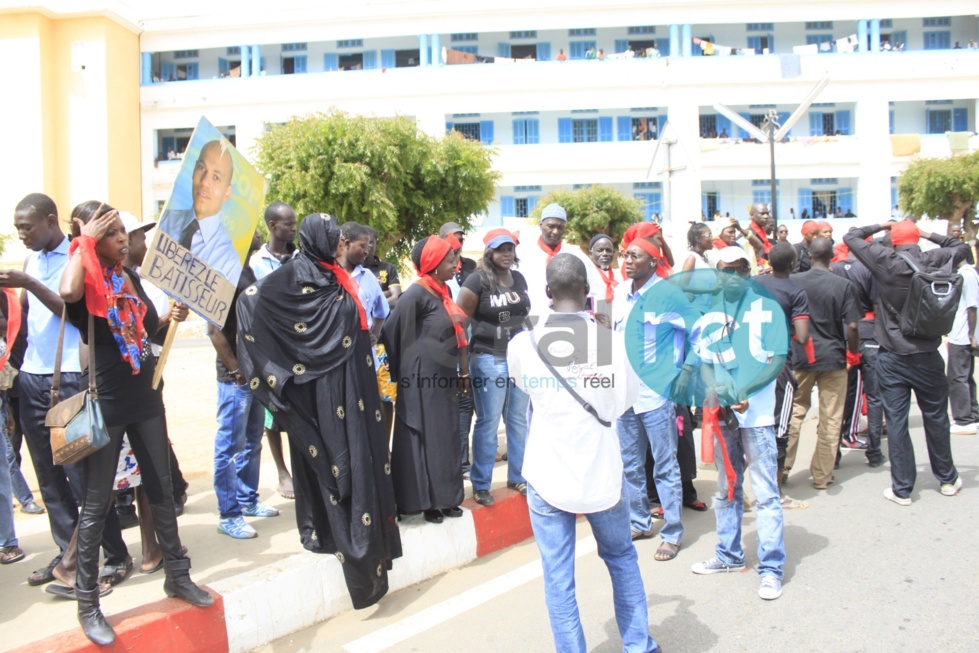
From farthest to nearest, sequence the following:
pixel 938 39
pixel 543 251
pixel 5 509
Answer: pixel 938 39
pixel 543 251
pixel 5 509

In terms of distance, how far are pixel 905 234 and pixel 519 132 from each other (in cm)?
3218

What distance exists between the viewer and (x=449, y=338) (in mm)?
4922

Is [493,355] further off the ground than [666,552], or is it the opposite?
[493,355]

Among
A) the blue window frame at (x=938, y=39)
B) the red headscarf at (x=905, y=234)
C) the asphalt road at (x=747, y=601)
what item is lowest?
the asphalt road at (x=747, y=601)

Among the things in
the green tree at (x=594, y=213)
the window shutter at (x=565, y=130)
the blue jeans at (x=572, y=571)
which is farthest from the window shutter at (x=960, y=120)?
the blue jeans at (x=572, y=571)

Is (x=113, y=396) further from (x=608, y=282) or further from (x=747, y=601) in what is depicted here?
(x=608, y=282)

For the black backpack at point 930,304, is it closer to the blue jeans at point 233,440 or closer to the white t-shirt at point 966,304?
the white t-shirt at point 966,304

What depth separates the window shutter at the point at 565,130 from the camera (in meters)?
36.9

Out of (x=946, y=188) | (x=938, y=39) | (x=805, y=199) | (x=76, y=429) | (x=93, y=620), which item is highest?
(x=938, y=39)

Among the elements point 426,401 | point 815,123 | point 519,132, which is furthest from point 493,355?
point 815,123

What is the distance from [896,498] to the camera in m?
5.61

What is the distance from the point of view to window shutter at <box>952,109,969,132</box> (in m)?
36.9

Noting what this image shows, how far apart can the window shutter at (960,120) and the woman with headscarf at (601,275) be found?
37750 millimetres

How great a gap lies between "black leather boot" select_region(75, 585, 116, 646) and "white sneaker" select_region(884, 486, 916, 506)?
5.18 m
